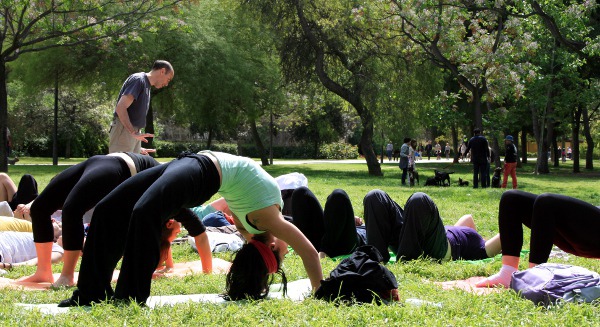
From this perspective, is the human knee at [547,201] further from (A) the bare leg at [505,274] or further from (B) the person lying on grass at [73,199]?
(B) the person lying on grass at [73,199]

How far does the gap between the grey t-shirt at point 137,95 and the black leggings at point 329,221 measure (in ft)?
8.47

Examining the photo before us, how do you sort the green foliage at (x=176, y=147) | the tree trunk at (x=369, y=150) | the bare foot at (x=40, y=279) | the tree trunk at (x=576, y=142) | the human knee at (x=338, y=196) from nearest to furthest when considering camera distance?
1. the bare foot at (x=40, y=279)
2. the human knee at (x=338, y=196)
3. the tree trunk at (x=369, y=150)
4. the tree trunk at (x=576, y=142)
5. the green foliage at (x=176, y=147)

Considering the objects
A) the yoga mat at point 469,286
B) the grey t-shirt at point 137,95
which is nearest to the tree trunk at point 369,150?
the grey t-shirt at point 137,95

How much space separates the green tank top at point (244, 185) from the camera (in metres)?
4.09

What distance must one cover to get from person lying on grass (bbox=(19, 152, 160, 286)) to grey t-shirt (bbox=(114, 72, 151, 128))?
2.65 m

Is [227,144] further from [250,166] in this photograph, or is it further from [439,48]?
[250,166]

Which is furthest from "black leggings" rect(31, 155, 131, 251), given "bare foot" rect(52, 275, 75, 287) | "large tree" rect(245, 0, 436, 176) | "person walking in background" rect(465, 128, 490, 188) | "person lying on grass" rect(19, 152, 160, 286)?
"large tree" rect(245, 0, 436, 176)

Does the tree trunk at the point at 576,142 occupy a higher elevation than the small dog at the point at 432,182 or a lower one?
higher

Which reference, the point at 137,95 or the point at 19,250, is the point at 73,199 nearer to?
the point at 19,250

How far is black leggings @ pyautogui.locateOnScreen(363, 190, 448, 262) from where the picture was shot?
5617 millimetres

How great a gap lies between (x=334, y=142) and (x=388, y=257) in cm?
4789

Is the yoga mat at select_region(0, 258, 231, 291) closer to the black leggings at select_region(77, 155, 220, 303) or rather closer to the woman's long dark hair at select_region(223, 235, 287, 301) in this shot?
the black leggings at select_region(77, 155, 220, 303)

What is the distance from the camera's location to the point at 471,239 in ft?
20.0

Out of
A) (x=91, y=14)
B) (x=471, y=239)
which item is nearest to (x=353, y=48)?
(x=91, y=14)
